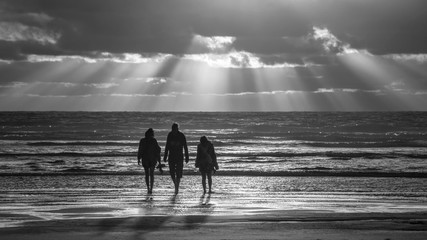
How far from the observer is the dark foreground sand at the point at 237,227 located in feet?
35.0

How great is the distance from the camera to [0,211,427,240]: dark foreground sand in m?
10.7

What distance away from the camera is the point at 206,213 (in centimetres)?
1374

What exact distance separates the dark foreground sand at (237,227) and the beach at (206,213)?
0.02m

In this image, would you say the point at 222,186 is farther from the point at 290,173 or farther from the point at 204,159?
the point at 290,173

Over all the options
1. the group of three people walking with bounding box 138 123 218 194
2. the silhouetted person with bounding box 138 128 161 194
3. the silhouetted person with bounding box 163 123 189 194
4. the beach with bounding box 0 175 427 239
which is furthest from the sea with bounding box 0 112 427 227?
the silhouetted person with bounding box 138 128 161 194

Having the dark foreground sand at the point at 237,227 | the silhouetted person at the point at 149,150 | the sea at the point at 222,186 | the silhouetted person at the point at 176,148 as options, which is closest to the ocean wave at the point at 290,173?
the sea at the point at 222,186

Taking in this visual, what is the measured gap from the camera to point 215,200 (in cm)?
1686

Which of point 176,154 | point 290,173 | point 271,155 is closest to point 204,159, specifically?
point 176,154

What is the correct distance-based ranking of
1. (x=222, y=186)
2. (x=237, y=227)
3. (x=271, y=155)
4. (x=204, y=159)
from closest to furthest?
(x=237, y=227), (x=204, y=159), (x=222, y=186), (x=271, y=155)

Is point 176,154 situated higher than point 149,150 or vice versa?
point 149,150

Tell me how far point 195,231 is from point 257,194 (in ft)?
25.3

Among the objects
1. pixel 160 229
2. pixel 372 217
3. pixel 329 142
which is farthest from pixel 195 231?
pixel 329 142

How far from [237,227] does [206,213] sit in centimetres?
233

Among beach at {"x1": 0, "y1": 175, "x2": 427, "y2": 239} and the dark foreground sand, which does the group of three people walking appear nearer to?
beach at {"x1": 0, "y1": 175, "x2": 427, "y2": 239}
